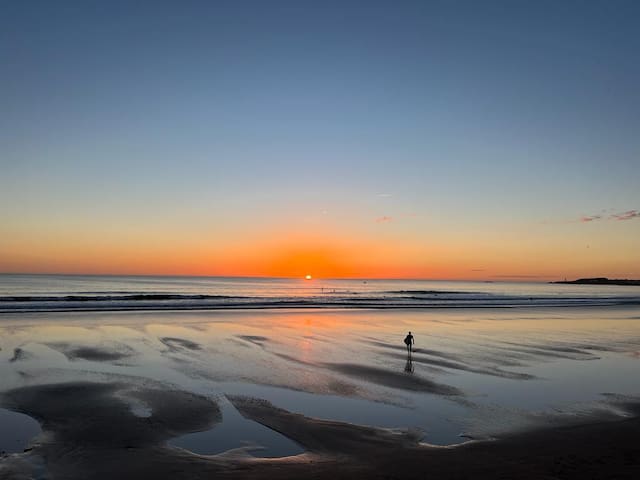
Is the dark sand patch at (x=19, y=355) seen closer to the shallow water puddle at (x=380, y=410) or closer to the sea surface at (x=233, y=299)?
the shallow water puddle at (x=380, y=410)

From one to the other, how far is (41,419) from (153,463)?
13.3 feet

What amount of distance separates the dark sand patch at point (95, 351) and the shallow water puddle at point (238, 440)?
9.54m

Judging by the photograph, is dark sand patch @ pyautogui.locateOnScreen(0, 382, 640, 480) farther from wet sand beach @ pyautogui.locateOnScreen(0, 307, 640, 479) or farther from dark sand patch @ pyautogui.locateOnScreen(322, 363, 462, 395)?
dark sand patch @ pyautogui.locateOnScreen(322, 363, 462, 395)

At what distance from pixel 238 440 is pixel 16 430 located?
14.6ft

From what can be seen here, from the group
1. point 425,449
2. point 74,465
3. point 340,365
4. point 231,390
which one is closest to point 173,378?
point 231,390

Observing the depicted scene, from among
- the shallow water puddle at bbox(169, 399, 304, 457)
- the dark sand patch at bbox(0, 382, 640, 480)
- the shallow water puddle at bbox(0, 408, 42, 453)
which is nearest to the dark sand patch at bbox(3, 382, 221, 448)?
the dark sand patch at bbox(0, 382, 640, 480)

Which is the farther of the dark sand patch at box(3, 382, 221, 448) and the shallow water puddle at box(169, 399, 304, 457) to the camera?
the dark sand patch at box(3, 382, 221, 448)

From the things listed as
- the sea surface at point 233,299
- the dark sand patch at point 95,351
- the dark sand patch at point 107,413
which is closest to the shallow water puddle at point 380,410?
the dark sand patch at point 107,413

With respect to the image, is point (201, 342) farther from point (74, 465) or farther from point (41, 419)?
point (74, 465)

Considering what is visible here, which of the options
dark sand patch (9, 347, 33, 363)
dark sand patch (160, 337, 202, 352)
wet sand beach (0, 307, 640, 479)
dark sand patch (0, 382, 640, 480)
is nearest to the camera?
dark sand patch (0, 382, 640, 480)

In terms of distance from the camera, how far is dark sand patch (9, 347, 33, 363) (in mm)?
17956

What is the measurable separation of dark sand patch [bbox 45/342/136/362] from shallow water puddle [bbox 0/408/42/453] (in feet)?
23.9

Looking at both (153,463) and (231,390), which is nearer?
(153,463)

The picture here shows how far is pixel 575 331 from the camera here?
3145 cm
